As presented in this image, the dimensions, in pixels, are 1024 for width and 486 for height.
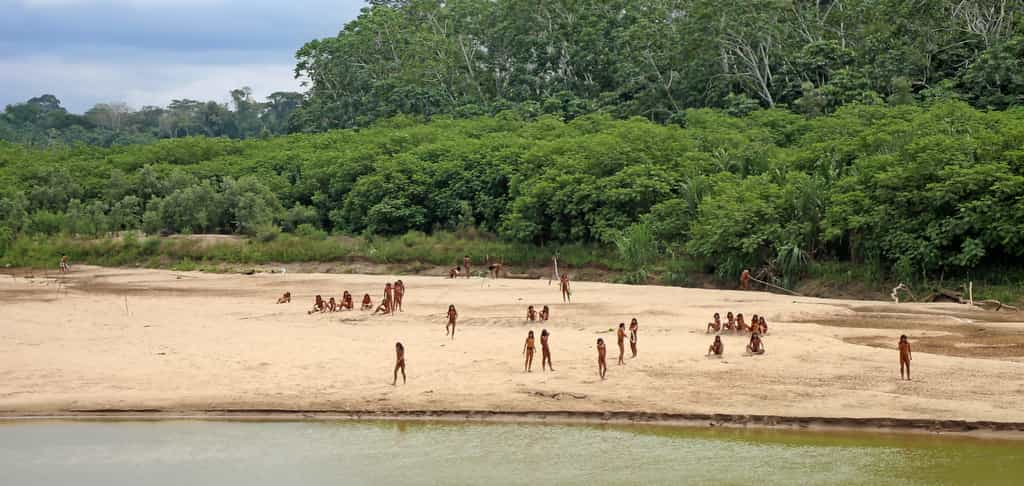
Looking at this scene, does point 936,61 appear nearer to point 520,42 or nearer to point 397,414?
point 520,42

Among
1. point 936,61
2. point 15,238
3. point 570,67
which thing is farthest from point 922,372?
point 570,67

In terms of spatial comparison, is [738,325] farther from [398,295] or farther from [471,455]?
[398,295]

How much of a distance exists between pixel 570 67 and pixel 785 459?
168ft

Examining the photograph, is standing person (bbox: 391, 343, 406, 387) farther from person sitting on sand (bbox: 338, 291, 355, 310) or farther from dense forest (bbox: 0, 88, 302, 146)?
dense forest (bbox: 0, 88, 302, 146)

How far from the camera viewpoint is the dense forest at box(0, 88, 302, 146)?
111200 millimetres

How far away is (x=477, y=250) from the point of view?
42.6m

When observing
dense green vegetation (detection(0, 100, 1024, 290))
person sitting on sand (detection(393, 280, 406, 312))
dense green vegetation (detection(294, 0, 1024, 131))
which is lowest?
person sitting on sand (detection(393, 280, 406, 312))

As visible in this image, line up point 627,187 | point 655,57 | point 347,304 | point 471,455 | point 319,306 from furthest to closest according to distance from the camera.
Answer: point 655,57 < point 627,187 < point 347,304 < point 319,306 < point 471,455

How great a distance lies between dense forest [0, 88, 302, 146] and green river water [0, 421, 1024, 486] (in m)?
89.7

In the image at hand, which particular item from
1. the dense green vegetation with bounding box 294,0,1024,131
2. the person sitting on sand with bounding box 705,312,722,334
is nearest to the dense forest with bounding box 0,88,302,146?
the dense green vegetation with bounding box 294,0,1024,131

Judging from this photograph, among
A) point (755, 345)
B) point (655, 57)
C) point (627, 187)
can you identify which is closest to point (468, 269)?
point (627, 187)

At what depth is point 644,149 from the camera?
41188 millimetres

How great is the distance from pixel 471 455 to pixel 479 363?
448 cm

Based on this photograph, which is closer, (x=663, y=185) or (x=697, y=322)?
(x=697, y=322)
